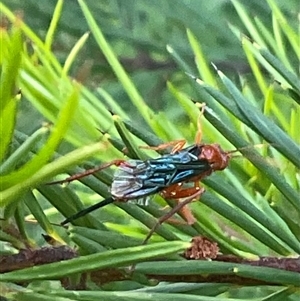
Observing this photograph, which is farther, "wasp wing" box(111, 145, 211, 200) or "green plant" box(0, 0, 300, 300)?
"wasp wing" box(111, 145, 211, 200)

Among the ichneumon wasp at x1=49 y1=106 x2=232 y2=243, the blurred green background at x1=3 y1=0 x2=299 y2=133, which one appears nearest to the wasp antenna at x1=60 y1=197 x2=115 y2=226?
the ichneumon wasp at x1=49 y1=106 x2=232 y2=243

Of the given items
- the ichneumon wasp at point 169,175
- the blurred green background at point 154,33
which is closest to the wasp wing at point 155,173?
the ichneumon wasp at point 169,175

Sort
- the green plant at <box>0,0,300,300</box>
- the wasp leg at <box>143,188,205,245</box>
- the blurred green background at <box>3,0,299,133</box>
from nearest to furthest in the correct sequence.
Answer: the green plant at <box>0,0,300,300</box> < the wasp leg at <box>143,188,205,245</box> < the blurred green background at <box>3,0,299,133</box>

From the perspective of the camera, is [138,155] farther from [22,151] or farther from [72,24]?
[72,24]

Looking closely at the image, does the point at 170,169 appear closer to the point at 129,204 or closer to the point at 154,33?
the point at 129,204

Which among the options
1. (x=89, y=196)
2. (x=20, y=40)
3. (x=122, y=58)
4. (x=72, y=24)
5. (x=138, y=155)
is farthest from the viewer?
(x=122, y=58)

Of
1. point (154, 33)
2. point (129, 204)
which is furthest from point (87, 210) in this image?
point (154, 33)

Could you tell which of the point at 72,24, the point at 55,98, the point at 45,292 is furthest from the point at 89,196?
the point at 72,24

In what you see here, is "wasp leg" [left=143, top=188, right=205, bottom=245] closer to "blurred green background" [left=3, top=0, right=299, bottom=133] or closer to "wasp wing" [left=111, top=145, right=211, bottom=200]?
"wasp wing" [left=111, top=145, right=211, bottom=200]
